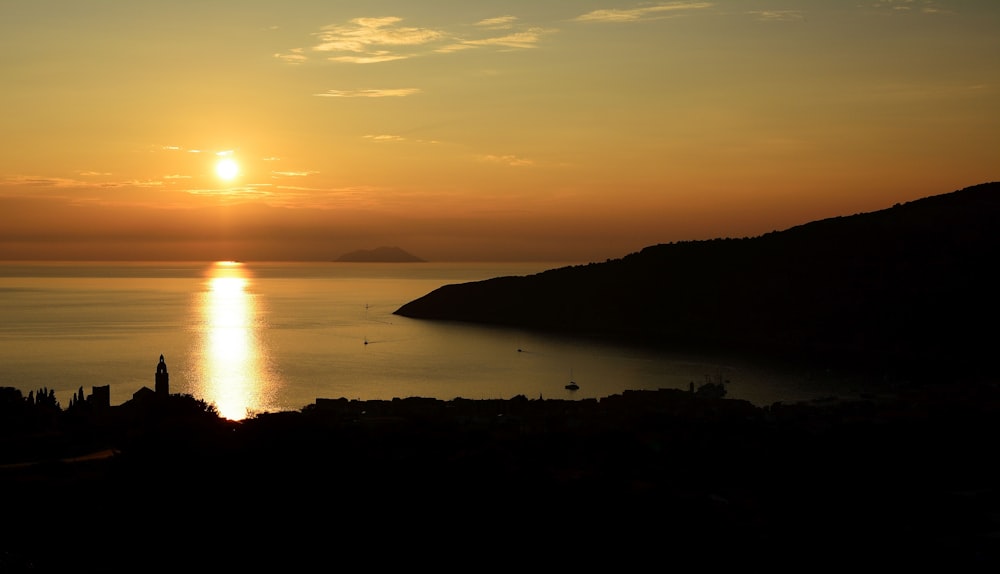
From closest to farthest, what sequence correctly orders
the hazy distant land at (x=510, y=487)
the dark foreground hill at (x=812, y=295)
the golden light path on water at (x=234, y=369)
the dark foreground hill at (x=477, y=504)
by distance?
1. the dark foreground hill at (x=477, y=504)
2. the hazy distant land at (x=510, y=487)
3. the golden light path on water at (x=234, y=369)
4. the dark foreground hill at (x=812, y=295)

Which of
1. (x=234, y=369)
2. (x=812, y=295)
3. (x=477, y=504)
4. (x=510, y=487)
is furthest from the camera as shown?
(x=812, y=295)

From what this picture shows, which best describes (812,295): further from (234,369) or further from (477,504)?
(477,504)

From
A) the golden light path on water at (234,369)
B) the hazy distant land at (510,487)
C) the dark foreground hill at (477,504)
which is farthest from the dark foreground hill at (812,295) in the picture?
the dark foreground hill at (477,504)

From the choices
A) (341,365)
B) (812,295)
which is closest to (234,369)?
(341,365)

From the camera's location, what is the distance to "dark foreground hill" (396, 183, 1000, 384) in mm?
124188

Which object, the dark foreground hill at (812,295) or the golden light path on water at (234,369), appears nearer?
the golden light path on water at (234,369)

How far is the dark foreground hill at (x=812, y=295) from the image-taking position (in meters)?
124

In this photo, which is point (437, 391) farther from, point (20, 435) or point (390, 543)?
point (390, 543)

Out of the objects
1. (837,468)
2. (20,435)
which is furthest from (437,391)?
(837,468)

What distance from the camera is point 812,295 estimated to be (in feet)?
485

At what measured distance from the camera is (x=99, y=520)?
2273 centimetres

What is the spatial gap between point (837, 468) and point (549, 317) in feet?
475

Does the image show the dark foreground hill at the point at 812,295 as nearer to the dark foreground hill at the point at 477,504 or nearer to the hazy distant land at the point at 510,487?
the hazy distant land at the point at 510,487

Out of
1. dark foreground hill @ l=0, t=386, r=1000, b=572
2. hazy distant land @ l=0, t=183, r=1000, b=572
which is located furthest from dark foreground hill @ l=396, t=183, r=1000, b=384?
→ dark foreground hill @ l=0, t=386, r=1000, b=572
